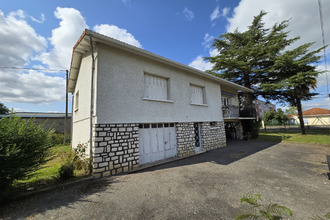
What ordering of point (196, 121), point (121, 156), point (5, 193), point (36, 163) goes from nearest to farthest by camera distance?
point (5, 193)
point (36, 163)
point (121, 156)
point (196, 121)

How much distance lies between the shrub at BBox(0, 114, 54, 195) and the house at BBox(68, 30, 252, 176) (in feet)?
4.82

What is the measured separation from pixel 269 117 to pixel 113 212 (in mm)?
34320

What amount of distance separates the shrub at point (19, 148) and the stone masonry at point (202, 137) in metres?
5.67

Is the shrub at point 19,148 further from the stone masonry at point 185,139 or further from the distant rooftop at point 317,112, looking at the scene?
the distant rooftop at point 317,112

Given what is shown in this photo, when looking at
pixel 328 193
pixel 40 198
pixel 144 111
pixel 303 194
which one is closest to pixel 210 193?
pixel 303 194

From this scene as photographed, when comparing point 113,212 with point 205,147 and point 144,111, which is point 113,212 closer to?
point 144,111

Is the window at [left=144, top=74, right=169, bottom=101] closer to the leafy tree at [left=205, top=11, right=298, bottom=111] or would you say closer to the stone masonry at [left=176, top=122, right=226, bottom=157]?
the stone masonry at [left=176, top=122, right=226, bottom=157]

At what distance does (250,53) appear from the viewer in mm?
15328

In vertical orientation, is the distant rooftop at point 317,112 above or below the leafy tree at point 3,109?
below

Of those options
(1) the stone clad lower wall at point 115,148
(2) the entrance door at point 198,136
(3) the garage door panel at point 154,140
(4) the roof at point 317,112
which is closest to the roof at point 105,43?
(1) the stone clad lower wall at point 115,148

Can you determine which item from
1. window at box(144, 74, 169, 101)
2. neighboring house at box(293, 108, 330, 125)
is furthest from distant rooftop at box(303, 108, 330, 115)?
window at box(144, 74, 169, 101)

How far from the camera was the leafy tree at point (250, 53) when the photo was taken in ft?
49.6

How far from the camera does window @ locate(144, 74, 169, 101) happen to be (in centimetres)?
687

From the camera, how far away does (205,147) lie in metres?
9.01
